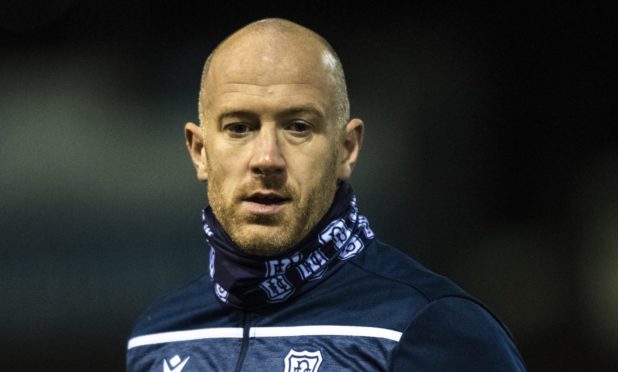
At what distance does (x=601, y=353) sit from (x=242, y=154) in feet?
7.21

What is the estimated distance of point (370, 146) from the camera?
3873 millimetres

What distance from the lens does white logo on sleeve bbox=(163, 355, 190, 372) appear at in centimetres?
188

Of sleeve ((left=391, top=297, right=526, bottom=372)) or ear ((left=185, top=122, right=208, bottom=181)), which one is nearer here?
sleeve ((left=391, top=297, right=526, bottom=372))

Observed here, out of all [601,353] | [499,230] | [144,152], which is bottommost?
[601,353]

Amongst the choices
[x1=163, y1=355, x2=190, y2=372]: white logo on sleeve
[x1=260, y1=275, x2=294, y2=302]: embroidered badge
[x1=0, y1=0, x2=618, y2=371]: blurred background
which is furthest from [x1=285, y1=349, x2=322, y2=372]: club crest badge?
[x1=0, y1=0, x2=618, y2=371]: blurred background

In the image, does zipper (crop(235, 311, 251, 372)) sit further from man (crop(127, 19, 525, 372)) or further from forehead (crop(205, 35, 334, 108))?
forehead (crop(205, 35, 334, 108))

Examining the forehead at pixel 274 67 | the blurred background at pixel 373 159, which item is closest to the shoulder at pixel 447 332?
the forehead at pixel 274 67

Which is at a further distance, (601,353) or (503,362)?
(601,353)

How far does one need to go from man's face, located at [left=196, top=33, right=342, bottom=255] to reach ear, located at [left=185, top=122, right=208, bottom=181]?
0.30ft

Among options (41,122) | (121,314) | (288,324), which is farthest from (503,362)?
(41,122)

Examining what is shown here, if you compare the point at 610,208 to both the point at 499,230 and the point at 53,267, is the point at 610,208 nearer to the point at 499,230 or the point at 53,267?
the point at 499,230

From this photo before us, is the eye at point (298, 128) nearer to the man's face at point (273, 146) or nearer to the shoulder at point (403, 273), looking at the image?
the man's face at point (273, 146)

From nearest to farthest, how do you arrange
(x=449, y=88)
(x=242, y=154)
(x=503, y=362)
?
(x=503, y=362), (x=242, y=154), (x=449, y=88)

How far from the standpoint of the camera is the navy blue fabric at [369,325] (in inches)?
64.5
